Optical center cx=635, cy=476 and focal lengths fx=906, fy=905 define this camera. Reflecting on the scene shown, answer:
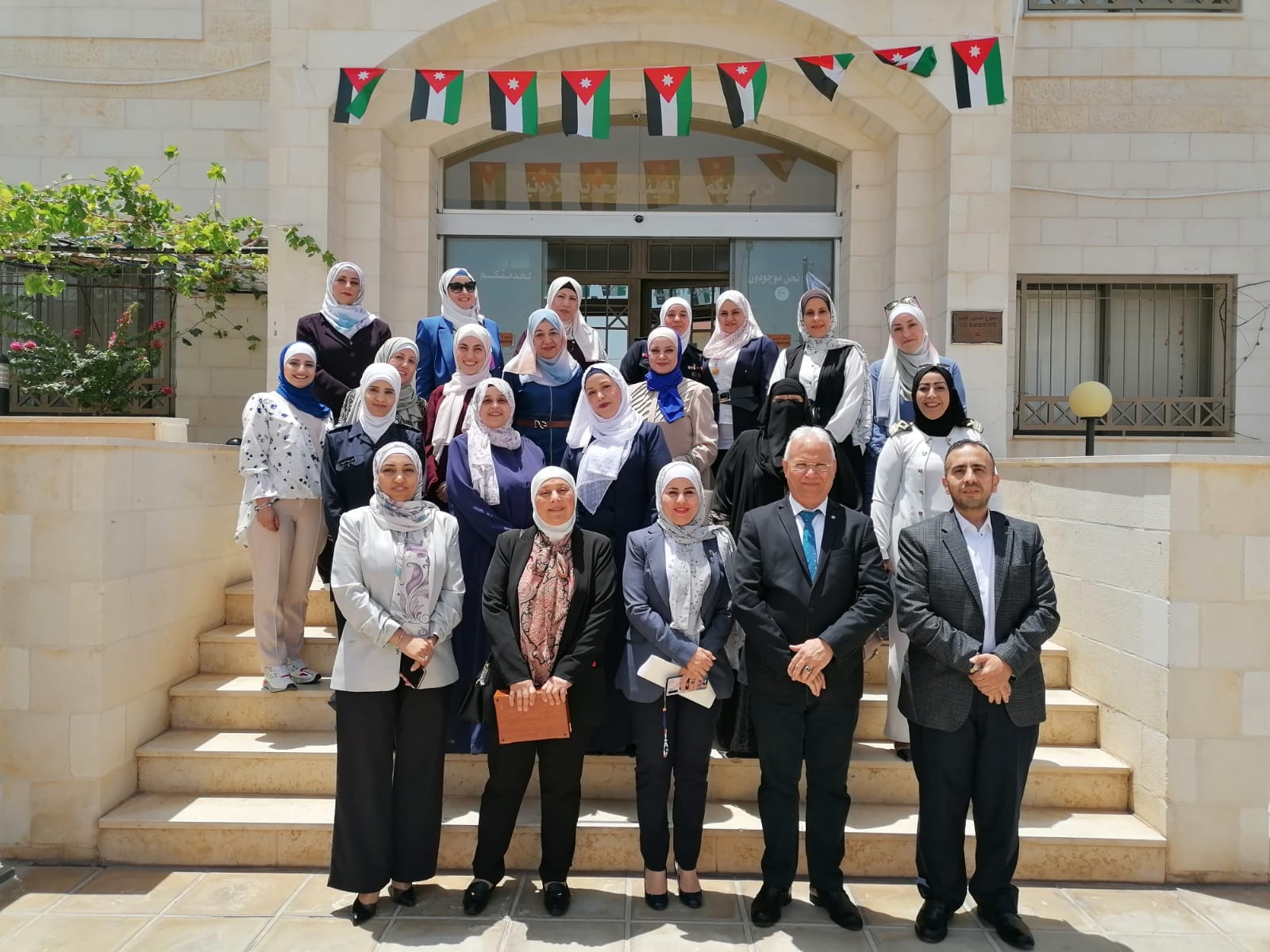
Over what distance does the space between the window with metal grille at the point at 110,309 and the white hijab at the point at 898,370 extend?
687 cm

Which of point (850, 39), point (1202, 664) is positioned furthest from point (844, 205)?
point (1202, 664)

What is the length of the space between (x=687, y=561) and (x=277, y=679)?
2.33 metres

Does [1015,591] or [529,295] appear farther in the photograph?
[529,295]

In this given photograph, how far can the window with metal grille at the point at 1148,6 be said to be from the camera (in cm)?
817

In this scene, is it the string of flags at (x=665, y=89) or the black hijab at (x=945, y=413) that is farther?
the string of flags at (x=665, y=89)

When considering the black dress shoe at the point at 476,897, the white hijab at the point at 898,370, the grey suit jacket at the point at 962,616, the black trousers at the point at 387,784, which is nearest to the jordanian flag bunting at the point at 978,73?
the white hijab at the point at 898,370

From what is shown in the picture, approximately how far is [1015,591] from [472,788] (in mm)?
2537

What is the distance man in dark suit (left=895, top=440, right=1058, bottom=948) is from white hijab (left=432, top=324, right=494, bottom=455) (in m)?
2.22

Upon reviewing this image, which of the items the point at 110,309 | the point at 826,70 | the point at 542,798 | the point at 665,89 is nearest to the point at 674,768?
the point at 542,798

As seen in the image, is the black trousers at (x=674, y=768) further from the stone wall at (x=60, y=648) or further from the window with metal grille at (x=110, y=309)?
the window with metal grille at (x=110, y=309)

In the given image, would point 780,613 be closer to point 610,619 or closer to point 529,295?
point 610,619

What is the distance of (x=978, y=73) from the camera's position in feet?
22.3

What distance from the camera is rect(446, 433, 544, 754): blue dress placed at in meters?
3.96

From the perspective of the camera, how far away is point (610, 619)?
3533 millimetres
